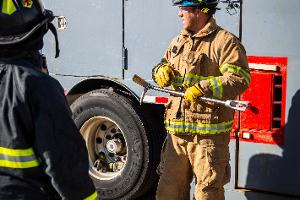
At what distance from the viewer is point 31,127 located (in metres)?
2.15

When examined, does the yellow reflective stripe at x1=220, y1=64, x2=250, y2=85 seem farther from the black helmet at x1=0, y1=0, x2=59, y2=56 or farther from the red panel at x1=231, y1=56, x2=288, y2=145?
the black helmet at x1=0, y1=0, x2=59, y2=56

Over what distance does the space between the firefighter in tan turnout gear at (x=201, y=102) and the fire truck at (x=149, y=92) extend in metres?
0.33

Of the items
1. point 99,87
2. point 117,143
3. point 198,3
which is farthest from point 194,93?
point 99,87

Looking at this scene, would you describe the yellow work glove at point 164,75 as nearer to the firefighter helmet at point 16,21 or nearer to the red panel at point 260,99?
the red panel at point 260,99

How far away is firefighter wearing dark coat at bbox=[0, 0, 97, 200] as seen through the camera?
2.12 metres

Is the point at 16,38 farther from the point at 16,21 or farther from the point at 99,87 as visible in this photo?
the point at 99,87

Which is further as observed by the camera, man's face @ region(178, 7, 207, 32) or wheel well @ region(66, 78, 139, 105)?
wheel well @ region(66, 78, 139, 105)

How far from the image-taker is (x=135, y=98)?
5227 mm

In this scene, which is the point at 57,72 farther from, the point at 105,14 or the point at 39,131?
the point at 39,131

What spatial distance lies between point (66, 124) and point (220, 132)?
86.4 inches

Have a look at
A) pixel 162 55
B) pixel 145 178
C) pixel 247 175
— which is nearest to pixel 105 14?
pixel 162 55

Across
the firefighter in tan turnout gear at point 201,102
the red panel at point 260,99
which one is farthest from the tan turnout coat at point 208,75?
the red panel at point 260,99

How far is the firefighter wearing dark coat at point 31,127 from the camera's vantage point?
212 cm

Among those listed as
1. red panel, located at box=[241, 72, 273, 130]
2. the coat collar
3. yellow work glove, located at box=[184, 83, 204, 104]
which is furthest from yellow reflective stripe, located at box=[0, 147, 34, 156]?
red panel, located at box=[241, 72, 273, 130]
